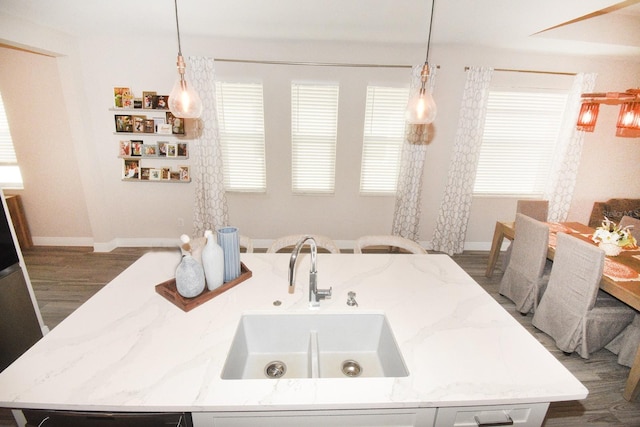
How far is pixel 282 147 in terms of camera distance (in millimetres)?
3881

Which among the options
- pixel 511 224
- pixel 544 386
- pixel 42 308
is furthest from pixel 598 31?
pixel 42 308

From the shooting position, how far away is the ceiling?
250cm

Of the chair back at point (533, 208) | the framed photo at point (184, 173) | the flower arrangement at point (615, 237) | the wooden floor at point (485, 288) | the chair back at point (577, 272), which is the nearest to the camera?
the wooden floor at point (485, 288)

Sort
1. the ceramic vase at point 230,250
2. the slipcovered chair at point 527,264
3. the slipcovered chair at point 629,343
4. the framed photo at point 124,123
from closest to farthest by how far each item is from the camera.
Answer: the ceramic vase at point 230,250, the slipcovered chair at point 629,343, the slipcovered chair at point 527,264, the framed photo at point 124,123

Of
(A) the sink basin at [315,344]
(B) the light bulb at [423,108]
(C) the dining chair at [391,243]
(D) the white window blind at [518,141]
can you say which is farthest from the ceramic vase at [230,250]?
(D) the white window blind at [518,141]

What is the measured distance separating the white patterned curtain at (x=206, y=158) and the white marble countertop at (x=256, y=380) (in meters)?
2.30

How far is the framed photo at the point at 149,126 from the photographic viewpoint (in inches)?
145

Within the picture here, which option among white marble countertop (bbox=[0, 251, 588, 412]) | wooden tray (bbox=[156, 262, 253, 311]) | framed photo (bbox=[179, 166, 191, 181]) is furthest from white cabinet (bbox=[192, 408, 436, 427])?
framed photo (bbox=[179, 166, 191, 181])

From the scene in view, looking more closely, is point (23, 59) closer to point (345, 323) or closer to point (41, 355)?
point (41, 355)

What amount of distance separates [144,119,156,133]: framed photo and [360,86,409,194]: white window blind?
2817mm

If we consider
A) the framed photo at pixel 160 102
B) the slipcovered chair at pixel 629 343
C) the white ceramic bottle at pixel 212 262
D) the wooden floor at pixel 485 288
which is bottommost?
the wooden floor at pixel 485 288

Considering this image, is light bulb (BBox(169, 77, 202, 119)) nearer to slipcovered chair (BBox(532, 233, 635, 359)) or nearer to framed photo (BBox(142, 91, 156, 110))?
framed photo (BBox(142, 91, 156, 110))

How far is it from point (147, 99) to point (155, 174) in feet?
3.16

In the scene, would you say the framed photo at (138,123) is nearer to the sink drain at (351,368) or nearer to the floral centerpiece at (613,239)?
the sink drain at (351,368)
